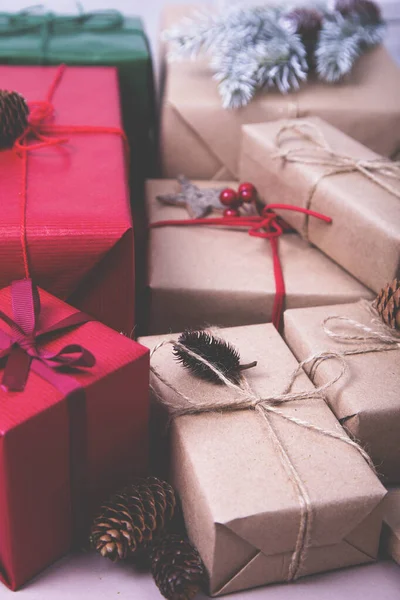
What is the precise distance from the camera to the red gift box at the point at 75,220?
0.88 m

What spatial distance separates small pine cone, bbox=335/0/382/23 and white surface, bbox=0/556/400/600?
126 cm

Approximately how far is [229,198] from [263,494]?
2.29ft

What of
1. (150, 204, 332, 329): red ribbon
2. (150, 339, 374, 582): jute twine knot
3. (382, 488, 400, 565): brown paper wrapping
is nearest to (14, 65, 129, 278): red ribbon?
(150, 204, 332, 329): red ribbon

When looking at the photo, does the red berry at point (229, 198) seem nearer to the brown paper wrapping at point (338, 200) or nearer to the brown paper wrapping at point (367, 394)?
the brown paper wrapping at point (338, 200)

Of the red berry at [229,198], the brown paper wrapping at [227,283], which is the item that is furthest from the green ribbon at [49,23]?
the brown paper wrapping at [227,283]

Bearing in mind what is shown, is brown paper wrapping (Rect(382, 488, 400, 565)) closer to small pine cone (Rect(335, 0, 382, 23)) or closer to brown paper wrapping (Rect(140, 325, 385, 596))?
brown paper wrapping (Rect(140, 325, 385, 596))

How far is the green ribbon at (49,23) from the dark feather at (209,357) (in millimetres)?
945

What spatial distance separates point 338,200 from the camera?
110 centimetres

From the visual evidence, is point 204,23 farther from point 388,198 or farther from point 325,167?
point 388,198

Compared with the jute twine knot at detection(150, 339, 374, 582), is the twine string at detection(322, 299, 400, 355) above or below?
above

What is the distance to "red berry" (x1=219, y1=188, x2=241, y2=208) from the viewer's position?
50.5 inches

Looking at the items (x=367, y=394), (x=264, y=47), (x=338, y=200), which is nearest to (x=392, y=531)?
(x=367, y=394)

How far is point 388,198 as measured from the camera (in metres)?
1.09

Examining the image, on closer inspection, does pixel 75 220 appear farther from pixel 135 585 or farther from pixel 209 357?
pixel 135 585
